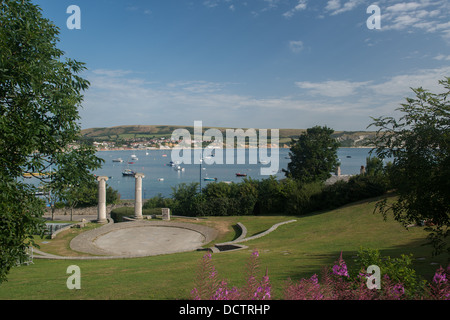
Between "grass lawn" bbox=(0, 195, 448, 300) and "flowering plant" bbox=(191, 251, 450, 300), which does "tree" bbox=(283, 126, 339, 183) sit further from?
"flowering plant" bbox=(191, 251, 450, 300)

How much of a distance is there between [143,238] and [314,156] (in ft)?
103

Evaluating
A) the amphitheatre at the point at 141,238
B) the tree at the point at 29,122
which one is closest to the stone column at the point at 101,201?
the amphitheatre at the point at 141,238

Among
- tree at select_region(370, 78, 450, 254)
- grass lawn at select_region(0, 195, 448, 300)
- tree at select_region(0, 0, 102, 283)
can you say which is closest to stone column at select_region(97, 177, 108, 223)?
grass lawn at select_region(0, 195, 448, 300)

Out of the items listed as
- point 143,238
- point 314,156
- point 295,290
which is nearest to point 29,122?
point 295,290

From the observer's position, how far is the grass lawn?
29.2 feet

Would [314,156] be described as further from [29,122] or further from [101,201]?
[29,122]

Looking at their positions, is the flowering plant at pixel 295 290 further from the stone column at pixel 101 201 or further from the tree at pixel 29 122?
the stone column at pixel 101 201

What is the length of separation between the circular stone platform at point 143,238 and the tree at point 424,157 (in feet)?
43.7

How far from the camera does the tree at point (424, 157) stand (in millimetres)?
8610

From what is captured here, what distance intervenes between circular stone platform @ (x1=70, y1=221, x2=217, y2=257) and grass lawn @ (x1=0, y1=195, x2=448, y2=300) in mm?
1588

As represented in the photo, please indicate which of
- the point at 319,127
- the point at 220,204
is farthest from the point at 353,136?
the point at 220,204

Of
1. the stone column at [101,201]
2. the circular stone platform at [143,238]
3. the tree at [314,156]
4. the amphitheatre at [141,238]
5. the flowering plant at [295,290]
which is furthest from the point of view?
the tree at [314,156]

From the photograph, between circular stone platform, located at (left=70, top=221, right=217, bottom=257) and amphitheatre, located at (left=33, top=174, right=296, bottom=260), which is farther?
circular stone platform, located at (left=70, top=221, right=217, bottom=257)

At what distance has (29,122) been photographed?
642cm
